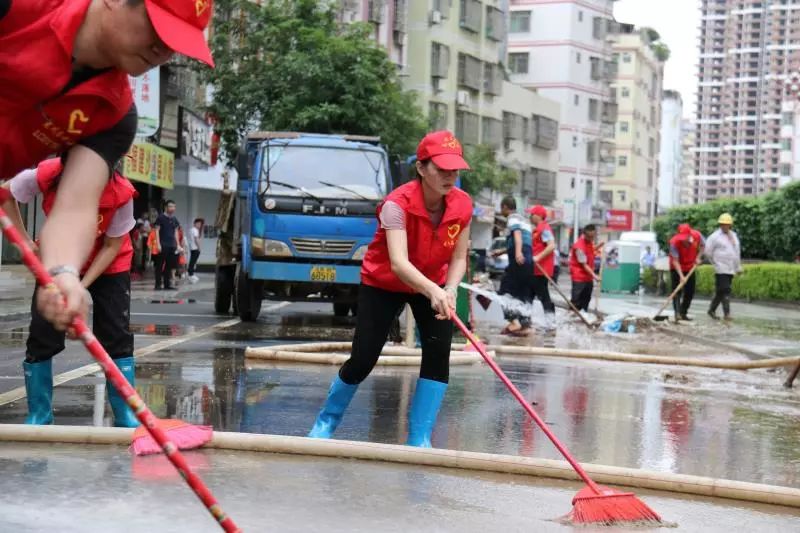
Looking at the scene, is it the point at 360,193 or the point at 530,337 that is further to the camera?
the point at 530,337

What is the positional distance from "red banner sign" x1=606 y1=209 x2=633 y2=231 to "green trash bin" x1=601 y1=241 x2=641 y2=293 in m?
65.6

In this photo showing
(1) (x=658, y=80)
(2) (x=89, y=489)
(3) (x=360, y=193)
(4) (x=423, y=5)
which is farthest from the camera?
(1) (x=658, y=80)

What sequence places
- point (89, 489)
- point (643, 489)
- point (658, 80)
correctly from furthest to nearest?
point (658, 80), point (643, 489), point (89, 489)

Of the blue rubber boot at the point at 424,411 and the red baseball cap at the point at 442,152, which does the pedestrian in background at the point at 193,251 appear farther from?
the red baseball cap at the point at 442,152

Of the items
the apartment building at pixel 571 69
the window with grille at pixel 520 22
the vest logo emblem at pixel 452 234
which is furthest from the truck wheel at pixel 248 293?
the window with grille at pixel 520 22

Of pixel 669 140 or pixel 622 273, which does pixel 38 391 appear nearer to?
pixel 622 273

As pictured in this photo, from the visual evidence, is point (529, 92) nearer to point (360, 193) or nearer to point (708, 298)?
point (708, 298)

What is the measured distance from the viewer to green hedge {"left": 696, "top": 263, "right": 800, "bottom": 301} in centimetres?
3144

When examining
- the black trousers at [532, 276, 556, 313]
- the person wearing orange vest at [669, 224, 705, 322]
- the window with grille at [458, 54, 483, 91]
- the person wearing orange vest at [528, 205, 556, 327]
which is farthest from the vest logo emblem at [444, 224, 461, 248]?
the window with grille at [458, 54, 483, 91]

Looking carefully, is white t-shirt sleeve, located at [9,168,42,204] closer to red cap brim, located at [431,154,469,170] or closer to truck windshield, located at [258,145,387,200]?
red cap brim, located at [431,154,469,170]

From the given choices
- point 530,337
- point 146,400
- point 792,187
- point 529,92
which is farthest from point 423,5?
point 146,400

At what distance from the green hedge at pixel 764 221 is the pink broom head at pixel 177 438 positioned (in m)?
32.3

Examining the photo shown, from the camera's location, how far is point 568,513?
5.04 metres

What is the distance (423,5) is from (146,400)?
181 feet
